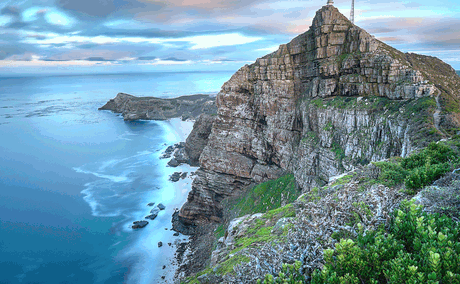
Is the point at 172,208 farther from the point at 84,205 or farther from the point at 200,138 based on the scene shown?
the point at 200,138

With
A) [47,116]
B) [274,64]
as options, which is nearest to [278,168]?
[274,64]

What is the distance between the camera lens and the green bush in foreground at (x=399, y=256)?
548cm

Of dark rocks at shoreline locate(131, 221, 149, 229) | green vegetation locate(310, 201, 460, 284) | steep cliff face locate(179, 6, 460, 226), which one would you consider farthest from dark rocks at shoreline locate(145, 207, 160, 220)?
green vegetation locate(310, 201, 460, 284)

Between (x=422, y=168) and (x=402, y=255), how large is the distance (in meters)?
6.92

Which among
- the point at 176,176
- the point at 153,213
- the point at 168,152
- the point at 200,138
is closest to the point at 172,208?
the point at 153,213

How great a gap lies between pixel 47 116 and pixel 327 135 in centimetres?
15301

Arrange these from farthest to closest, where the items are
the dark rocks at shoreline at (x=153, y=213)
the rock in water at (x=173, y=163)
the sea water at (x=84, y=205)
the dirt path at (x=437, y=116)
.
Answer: the rock in water at (x=173, y=163)
the dark rocks at shoreline at (x=153, y=213)
the sea water at (x=84, y=205)
the dirt path at (x=437, y=116)

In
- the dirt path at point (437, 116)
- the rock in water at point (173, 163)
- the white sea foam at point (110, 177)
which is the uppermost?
the dirt path at point (437, 116)

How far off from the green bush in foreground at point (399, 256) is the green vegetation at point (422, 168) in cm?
347

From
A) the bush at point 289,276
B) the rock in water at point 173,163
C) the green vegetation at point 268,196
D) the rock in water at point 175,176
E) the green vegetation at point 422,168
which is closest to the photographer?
the bush at point 289,276

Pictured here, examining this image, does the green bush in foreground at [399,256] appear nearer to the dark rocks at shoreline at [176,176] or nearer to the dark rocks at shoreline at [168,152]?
the dark rocks at shoreline at [176,176]

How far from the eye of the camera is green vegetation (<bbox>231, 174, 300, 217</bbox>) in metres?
39.7

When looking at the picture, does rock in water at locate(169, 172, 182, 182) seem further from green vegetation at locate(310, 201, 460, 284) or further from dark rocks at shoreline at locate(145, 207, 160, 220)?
green vegetation at locate(310, 201, 460, 284)

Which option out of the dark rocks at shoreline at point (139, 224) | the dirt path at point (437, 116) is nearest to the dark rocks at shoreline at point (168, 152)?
the dark rocks at shoreline at point (139, 224)
